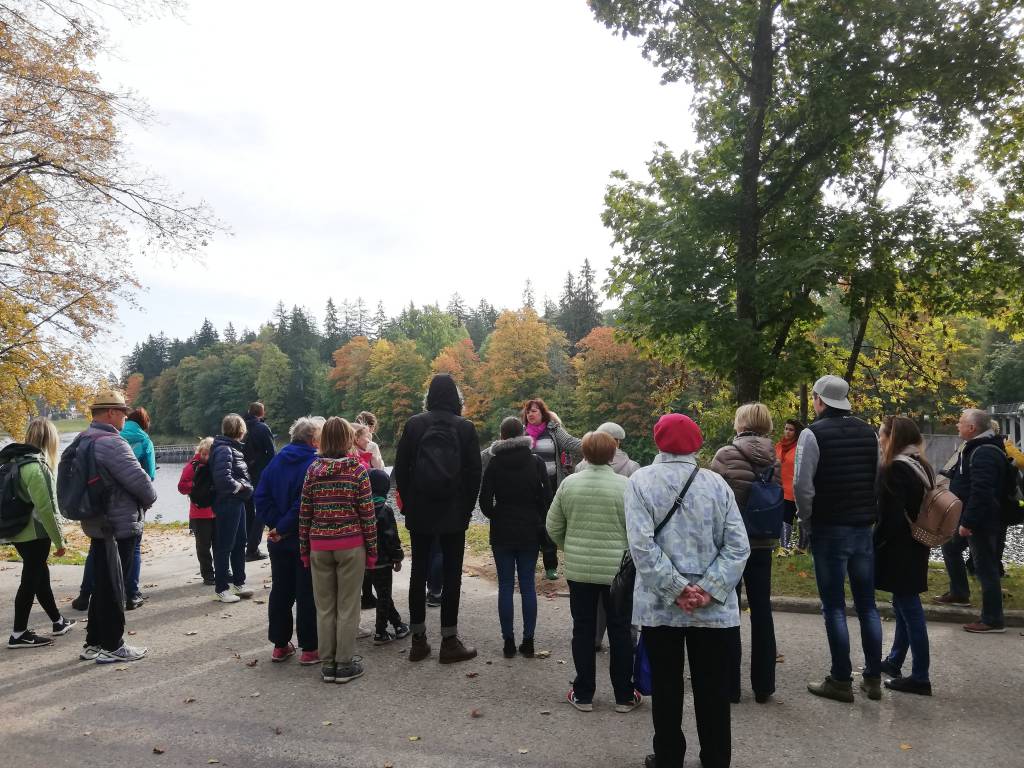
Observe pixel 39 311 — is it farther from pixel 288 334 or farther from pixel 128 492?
pixel 288 334

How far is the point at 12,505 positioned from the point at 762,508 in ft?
20.4

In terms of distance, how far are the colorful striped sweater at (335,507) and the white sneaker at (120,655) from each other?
1.97 metres

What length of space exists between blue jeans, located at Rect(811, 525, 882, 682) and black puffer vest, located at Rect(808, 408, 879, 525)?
97 mm

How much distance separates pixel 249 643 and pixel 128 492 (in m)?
1.75

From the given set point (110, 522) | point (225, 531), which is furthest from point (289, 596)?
point (225, 531)

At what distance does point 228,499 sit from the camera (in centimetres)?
782

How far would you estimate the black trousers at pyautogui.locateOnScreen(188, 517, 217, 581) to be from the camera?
27.3ft

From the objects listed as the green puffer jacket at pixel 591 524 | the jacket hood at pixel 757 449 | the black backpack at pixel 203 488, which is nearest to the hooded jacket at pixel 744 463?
the jacket hood at pixel 757 449

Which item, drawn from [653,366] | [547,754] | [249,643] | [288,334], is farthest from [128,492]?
[288,334]

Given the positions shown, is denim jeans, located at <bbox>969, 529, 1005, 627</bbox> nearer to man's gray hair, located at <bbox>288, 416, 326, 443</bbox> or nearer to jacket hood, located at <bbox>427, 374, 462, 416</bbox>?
jacket hood, located at <bbox>427, 374, 462, 416</bbox>

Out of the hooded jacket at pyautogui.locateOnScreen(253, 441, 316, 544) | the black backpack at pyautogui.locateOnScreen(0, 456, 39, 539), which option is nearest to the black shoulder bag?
the hooded jacket at pyautogui.locateOnScreen(253, 441, 316, 544)

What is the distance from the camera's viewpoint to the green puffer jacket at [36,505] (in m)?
6.03

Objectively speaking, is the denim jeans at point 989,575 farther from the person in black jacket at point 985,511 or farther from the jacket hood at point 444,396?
the jacket hood at point 444,396

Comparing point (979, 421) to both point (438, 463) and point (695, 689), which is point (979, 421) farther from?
point (438, 463)
